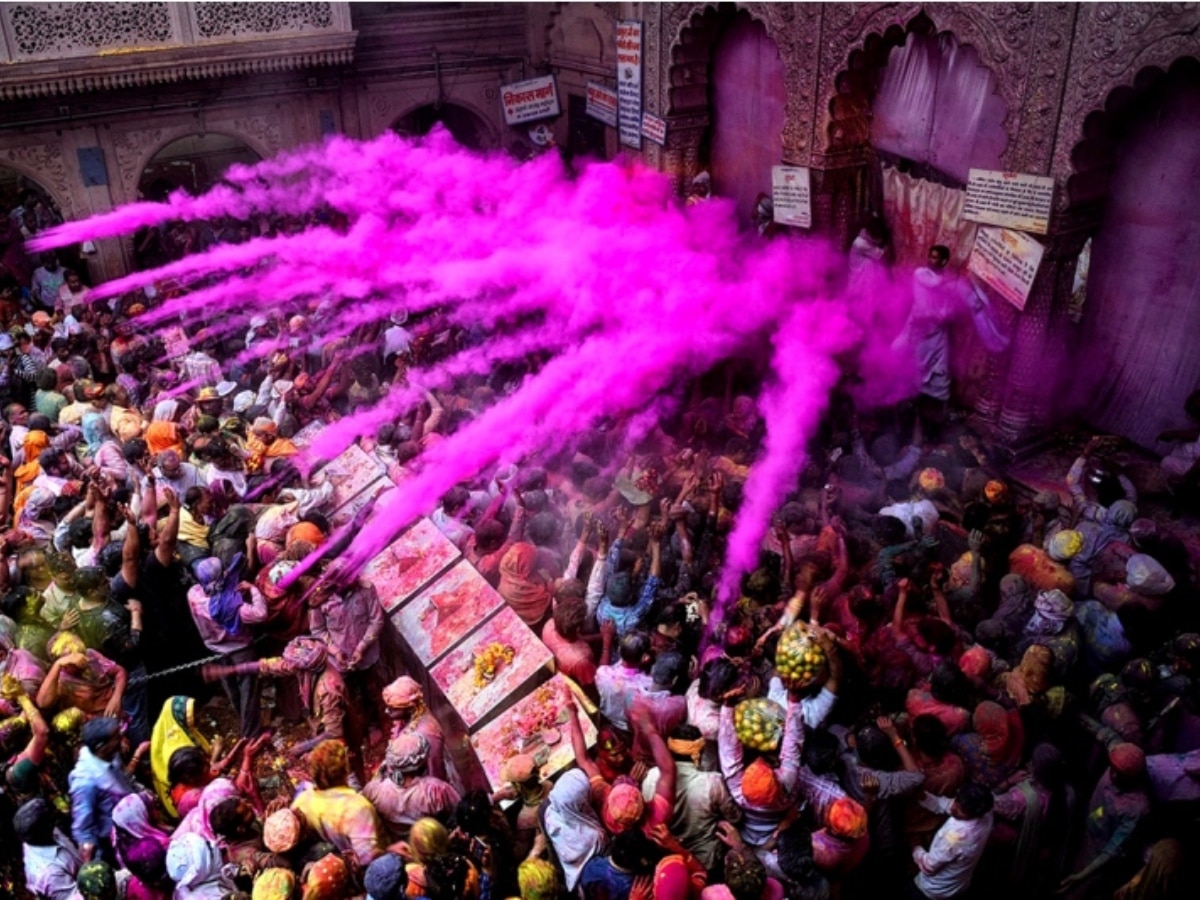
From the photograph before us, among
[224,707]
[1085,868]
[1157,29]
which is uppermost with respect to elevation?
[1157,29]

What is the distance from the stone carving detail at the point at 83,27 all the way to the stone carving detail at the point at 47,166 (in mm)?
1479

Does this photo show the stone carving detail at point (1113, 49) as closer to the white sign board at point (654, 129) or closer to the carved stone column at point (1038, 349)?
the carved stone column at point (1038, 349)

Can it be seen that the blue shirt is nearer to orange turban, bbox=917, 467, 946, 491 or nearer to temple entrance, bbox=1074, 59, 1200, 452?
orange turban, bbox=917, 467, 946, 491

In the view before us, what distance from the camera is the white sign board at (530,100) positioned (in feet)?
50.8

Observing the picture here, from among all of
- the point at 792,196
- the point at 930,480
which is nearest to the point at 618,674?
the point at 930,480

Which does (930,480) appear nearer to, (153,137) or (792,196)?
(792,196)

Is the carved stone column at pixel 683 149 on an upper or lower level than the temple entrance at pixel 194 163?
upper

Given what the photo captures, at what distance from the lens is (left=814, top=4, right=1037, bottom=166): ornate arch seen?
814cm

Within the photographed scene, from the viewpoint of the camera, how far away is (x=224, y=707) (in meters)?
7.45

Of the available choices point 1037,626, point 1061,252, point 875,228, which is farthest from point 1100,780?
point 875,228

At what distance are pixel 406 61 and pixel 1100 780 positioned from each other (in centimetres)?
1437

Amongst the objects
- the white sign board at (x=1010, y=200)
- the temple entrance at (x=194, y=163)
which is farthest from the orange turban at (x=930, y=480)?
the temple entrance at (x=194, y=163)

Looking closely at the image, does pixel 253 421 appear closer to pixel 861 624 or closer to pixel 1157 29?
pixel 861 624

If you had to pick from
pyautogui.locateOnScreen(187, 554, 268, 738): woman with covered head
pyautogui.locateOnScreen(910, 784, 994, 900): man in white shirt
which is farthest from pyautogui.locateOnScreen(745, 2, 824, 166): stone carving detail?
pyautogui.locateOnScreen(910, 784, 994, 900): man in white shirt
